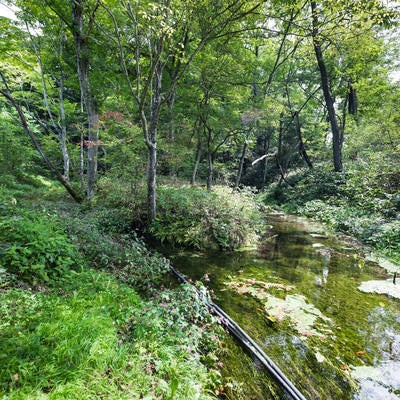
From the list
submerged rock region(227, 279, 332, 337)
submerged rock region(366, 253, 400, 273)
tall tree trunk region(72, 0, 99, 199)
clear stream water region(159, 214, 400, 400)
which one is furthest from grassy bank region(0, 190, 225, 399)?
submerged rock region(366, 253, 400, 273)

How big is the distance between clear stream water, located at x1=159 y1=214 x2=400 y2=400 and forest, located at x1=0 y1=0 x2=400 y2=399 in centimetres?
43

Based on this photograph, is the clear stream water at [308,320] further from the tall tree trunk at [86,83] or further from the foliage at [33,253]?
the tall tree trunk at [86,83]

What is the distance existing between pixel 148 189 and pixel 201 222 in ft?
5.66

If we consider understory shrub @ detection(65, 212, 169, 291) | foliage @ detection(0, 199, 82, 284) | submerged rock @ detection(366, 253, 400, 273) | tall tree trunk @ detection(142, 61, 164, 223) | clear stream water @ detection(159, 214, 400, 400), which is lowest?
clear stream water @ detection(159, 214, 400, 400)

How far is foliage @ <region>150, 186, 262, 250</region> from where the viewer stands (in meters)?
6.53

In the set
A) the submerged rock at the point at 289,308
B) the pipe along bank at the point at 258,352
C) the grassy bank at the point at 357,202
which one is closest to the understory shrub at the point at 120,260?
the pipe along bank at the point at 258,352

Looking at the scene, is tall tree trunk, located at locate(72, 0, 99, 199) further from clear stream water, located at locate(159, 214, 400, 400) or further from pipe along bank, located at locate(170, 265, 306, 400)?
pipe along bank, located at locate(170, 265, 306, 400)

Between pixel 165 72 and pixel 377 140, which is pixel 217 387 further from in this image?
pixel 377 140

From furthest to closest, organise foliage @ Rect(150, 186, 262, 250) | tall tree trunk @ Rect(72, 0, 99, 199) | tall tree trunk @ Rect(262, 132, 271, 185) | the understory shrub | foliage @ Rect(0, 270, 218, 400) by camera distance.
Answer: tall tree trunk @ Rect(262, 132, 271, 185) < tall tree trunk @ Rect(72, 0, 99, 199) < foliage @ Rect(150, 186, 262, 250) < the understory shrub < foliage @ Rect(0, 270, 218, 400)

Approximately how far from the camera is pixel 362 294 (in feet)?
14.0

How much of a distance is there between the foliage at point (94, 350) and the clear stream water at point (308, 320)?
0.58 meters

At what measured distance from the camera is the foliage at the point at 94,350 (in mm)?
1730

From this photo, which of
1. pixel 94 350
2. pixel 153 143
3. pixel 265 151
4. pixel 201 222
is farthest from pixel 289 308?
pixel 265 151

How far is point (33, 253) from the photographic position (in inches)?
132
